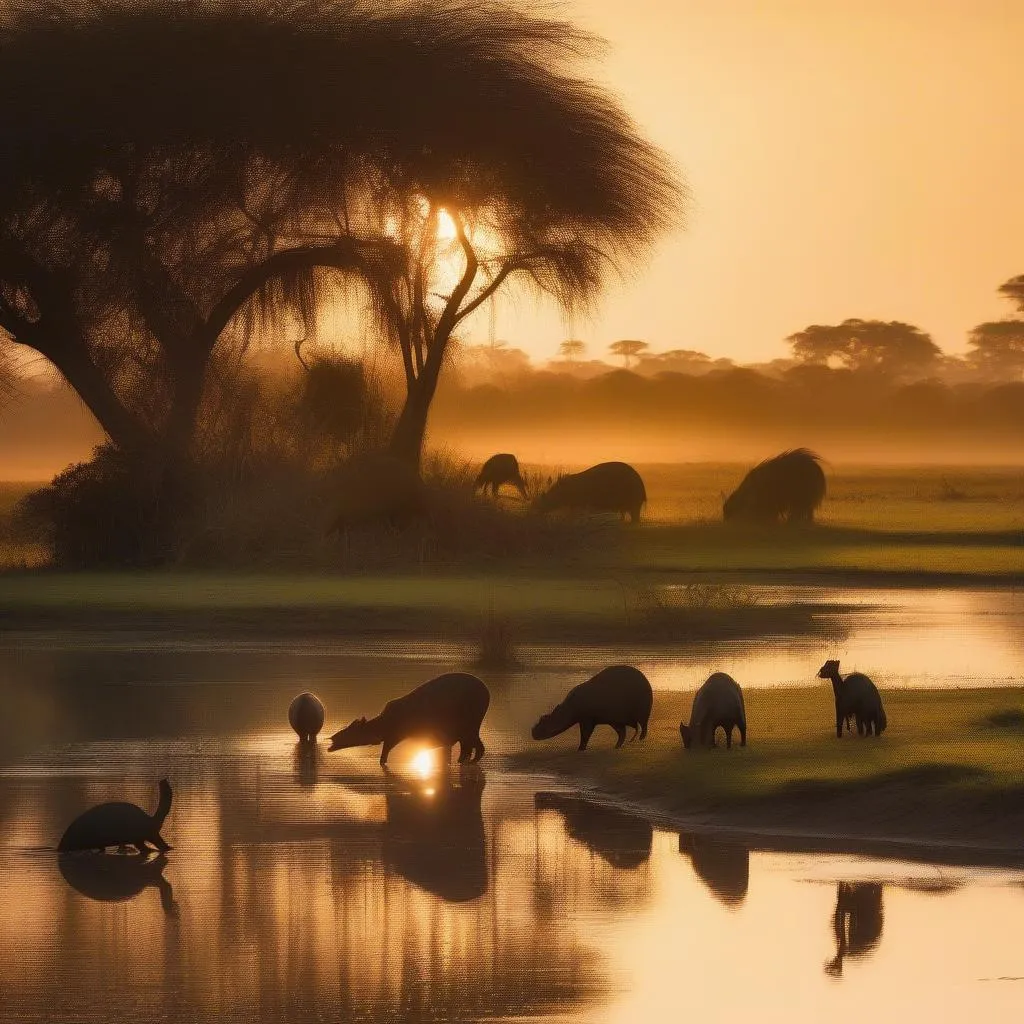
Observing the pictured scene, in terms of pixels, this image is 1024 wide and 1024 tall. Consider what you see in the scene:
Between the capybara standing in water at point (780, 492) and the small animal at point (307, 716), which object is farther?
the capybara standing in water at point (780, 492)

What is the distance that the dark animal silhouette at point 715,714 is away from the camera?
53.7ft

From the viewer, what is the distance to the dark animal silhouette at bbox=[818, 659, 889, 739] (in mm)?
16719

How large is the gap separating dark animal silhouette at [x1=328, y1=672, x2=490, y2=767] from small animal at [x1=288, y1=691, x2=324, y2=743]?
78cm

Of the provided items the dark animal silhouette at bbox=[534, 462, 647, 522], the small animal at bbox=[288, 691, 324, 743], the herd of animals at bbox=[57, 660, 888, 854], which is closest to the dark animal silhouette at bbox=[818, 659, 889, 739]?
the herd of animals at bbox=[57, 660, 888, 854]

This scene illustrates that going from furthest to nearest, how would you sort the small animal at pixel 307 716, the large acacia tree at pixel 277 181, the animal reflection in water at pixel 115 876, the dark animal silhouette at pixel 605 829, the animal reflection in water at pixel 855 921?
1. the large acacia tree at pixel 277 181
2. the small animal at pixel 307 716
3. the dark animal silhouette at pixel 605 829
4. the animal reflection in water at pixel 115 876
5. the animal reflection in water at pixel 855 921

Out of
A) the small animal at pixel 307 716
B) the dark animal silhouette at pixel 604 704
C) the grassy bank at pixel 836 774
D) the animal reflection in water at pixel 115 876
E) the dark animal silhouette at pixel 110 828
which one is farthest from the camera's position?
the small animal at pixel 307 716

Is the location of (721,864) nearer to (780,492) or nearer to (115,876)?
(115,876)

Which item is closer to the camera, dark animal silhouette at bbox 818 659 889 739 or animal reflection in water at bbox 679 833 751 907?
animal reflection in water at bbox 679 833 751 907

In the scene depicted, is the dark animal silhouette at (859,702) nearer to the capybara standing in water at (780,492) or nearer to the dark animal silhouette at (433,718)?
the dark animal silhouette at (433,718)

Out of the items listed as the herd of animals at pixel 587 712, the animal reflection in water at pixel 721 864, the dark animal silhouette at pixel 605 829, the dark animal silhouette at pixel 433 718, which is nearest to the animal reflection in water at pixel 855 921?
the animal reflection in water at pixel 721 864

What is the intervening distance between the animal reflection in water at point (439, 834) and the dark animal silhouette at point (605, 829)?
1.80 ft

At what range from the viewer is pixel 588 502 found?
57031 millimetres

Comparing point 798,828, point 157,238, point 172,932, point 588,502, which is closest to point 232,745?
point 798,828

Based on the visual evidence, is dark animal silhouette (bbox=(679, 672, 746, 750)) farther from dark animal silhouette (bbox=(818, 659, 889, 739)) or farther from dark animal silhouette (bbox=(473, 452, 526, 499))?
dark animal silhouette (bbox=(473, 452, 526, 499))
